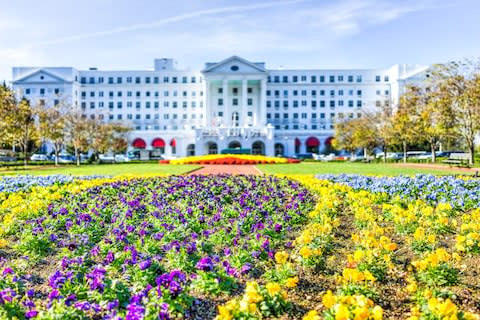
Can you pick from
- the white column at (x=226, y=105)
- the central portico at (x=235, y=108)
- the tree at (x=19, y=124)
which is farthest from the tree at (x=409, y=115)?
the white column at (x=226, y=105)

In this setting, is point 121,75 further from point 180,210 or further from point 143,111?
point 180,210

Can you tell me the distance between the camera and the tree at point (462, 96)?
32188 millimetres

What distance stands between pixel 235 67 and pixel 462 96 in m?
57.4

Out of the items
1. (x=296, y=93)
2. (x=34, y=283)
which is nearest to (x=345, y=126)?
(x=296, y=93)

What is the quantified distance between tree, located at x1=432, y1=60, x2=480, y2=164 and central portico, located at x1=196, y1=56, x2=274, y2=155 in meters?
40.4

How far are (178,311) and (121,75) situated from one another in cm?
9827

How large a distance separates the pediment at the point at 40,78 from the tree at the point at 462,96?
78.7m

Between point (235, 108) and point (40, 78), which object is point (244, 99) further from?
point (40, 78)

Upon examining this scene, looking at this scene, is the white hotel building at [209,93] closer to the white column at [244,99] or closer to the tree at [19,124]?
the white column at [244,99]

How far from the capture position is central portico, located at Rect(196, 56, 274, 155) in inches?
2869

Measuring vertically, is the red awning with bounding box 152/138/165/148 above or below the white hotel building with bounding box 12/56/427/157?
below

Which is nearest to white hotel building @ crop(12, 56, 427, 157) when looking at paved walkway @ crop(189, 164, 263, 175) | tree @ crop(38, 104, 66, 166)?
tree @ crop(38, 104, 66, 166)

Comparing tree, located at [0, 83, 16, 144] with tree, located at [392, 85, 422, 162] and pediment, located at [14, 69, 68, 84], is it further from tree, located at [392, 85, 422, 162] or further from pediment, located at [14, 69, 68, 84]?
pediment, located at [14, 69, 68, 84]

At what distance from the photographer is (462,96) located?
32594mm
